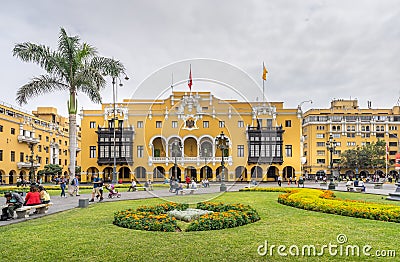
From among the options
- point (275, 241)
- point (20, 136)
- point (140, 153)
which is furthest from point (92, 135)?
point (275, 241)

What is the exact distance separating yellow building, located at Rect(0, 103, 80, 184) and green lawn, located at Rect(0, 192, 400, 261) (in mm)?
32685

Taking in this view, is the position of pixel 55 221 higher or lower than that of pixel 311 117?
lower

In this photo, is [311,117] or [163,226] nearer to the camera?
[163,226]

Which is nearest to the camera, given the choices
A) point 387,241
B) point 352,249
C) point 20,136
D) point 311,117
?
point 352,249

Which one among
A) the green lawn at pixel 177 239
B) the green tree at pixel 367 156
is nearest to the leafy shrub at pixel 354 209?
the green lawn at pixel 177 239

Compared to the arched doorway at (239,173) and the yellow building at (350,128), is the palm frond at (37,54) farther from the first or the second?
the yellow building at (350,128)

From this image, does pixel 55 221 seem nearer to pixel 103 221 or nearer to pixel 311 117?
pixel 103 221

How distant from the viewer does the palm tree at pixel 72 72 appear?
21094 millimetres

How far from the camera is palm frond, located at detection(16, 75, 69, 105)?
21.1 m

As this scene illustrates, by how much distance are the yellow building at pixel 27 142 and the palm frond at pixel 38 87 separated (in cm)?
1954

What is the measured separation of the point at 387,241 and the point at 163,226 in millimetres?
5343

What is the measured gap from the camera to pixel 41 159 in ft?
193

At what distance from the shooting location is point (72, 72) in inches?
854

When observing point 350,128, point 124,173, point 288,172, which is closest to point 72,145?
point 124,173
